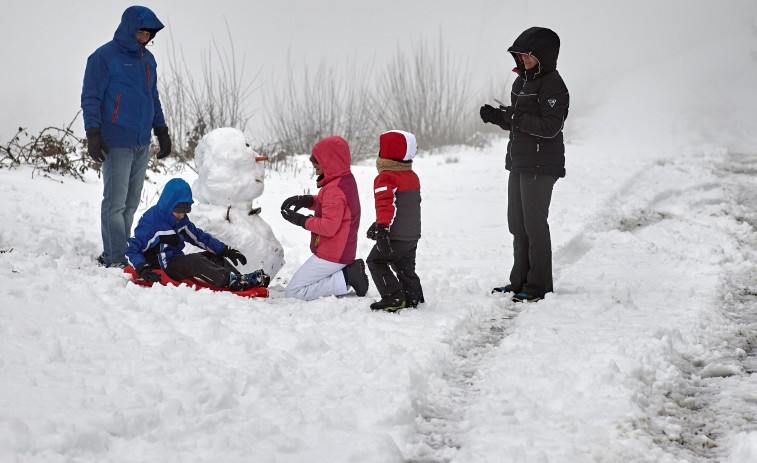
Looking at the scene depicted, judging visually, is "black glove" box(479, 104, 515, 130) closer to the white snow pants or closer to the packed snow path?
the packed snow path

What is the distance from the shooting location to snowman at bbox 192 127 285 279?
16.9ft

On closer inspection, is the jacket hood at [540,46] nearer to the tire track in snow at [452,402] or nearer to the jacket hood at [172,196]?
the tire track in snow at [452,402]

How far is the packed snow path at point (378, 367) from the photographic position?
2.52 m

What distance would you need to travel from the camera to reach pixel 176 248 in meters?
4.94

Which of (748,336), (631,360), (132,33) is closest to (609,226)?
(748,336)

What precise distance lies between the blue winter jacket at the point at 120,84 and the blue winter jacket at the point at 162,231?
2.38ft


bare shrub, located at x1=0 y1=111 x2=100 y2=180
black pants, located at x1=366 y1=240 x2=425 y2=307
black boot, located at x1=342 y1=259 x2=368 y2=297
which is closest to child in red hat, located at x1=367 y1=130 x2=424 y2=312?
black pants, located at x1=366 y1=240 x2=425 y2=307

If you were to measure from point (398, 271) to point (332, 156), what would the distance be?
945mm

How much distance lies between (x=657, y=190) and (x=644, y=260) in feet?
15.3

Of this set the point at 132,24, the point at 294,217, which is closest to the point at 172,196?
the point at 294,217

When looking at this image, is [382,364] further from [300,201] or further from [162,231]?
[162,231]

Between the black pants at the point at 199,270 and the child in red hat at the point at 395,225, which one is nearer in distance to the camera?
the child in red hat at the point at 395,225

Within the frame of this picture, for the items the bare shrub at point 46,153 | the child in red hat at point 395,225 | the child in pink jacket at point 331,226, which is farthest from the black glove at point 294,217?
the bare shrub at point 46,153

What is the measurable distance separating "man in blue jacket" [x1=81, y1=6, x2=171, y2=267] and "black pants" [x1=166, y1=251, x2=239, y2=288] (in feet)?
2.57
